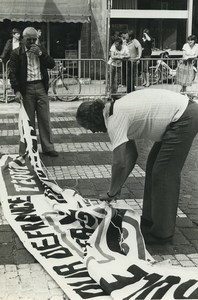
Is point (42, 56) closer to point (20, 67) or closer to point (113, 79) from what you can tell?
point (20, 67)

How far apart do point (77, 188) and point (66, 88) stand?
342 inches

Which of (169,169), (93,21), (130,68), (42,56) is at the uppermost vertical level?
(93,21)

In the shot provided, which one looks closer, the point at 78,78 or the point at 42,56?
the point at 42,56

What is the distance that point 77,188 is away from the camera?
711 centimetres

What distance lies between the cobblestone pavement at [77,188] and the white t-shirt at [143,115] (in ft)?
3.53

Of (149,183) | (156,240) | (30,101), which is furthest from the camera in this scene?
(30,101)

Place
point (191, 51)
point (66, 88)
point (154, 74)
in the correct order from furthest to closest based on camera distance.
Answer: point (191, 51) < point (154, 74) < point (66, 88)

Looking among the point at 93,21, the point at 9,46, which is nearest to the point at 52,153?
the point at 9,46

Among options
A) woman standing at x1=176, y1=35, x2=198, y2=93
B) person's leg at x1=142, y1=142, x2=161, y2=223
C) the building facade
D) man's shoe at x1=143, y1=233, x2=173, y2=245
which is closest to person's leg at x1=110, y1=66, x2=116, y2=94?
the building facade

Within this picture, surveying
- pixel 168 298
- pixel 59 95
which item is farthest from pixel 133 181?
pixel 59 95

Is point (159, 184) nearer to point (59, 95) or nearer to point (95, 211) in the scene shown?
point (95, 211)

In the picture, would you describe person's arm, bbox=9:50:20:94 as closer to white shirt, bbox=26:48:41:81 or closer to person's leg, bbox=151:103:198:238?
white shirt, bbox=26:48:41:81

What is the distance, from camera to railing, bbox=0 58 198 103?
15.4 m

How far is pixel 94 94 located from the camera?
629 inches
